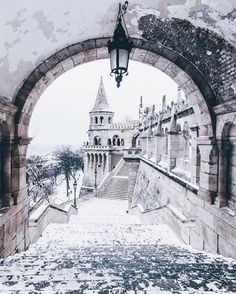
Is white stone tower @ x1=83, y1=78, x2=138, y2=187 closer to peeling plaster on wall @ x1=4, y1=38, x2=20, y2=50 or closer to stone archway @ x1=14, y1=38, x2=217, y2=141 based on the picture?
stone archway @ x1=14, y1=38, x2=217, y2=141

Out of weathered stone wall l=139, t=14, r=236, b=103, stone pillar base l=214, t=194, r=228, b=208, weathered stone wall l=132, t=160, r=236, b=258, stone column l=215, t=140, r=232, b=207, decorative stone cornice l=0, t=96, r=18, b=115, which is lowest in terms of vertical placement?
weathered stone wall l=132, t=160, r=236, b=258

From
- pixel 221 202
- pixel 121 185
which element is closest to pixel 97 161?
pixel 121 185

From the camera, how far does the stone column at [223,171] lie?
4.74 meters

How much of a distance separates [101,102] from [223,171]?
144 ft

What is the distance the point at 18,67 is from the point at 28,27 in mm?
758

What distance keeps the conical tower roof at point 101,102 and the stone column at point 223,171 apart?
140ft

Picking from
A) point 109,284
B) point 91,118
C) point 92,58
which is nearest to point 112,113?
point 91,118

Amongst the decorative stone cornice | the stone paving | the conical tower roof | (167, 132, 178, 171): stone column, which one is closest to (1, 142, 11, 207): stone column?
the decorative stone cornice

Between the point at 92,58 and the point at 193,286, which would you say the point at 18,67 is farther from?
the point at 193,286

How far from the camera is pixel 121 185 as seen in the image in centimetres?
2555

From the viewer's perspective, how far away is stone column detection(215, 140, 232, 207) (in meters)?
4.74

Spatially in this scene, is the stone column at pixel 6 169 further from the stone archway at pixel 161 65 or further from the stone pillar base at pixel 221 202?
the stone pillar base at pixel 221 202

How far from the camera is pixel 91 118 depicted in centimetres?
4778

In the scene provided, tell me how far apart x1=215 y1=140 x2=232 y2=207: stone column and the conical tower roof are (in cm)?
4268
